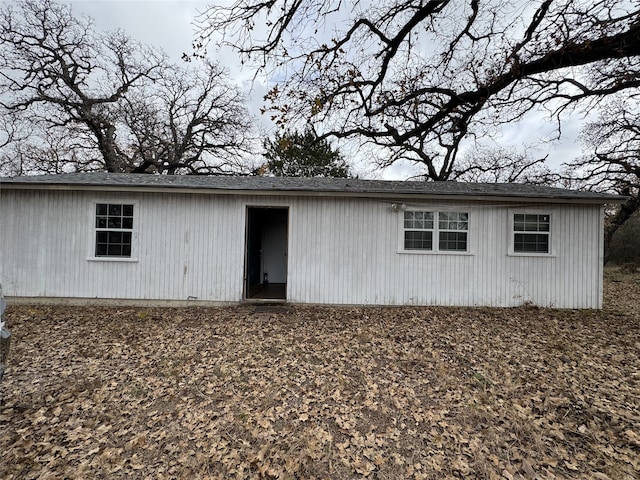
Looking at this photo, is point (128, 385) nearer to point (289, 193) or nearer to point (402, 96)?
point (289, 193)

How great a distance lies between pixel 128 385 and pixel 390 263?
560 centimetres

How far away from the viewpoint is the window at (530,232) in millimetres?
7254

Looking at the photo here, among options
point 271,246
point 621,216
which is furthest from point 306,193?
point 621,216

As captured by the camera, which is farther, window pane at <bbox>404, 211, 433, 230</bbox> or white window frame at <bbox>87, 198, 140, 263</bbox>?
window pane at <bbox>404, 211, 433, 230</bbox>

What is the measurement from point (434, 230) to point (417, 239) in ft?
1.58

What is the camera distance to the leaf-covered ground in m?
2.55

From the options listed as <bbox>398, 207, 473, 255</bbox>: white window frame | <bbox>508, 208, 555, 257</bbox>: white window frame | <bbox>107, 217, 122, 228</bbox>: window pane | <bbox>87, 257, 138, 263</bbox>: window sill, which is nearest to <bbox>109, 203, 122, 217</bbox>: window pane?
<bbox>107, 217, 122, 228</bbox>: window pane

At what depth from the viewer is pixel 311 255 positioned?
7.21 meters

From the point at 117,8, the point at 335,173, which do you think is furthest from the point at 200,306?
the point at 335,173

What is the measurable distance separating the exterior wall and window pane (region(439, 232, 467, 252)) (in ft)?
0.61

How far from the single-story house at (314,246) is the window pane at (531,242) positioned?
0.03m

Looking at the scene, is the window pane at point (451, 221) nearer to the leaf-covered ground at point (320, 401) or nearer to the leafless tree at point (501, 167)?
the leaf-covered ground at point (320, 401)

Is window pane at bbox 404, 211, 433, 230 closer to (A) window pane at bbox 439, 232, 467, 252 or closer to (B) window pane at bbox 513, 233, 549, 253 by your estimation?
(A) window pane at bbox 439, 232, 467, 252

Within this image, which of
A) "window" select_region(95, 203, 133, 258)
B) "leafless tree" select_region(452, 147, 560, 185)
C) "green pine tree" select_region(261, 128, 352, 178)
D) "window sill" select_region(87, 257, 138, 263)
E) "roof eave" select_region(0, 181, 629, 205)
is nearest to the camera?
"roof eave" select_region(0, 181, 629, 205)
